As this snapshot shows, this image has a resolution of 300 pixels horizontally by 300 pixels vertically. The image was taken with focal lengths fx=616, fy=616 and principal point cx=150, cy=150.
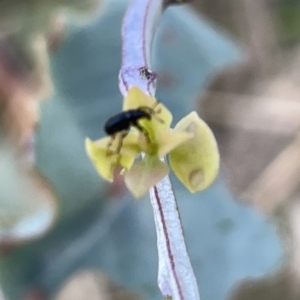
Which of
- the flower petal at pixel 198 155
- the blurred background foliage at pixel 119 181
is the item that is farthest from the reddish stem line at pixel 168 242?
the blurred background foliage at pixel 119 181

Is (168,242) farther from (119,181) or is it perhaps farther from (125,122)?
(119,181)

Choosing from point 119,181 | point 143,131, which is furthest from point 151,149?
point 119,181

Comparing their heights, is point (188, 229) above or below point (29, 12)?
below

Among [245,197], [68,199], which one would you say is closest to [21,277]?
[68,199]

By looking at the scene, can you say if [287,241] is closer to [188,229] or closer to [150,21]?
[188,229]

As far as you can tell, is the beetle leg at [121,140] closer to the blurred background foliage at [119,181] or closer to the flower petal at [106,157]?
the flower petal at [106,157]

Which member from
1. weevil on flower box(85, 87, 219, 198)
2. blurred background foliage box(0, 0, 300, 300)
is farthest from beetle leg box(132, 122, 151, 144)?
blurred background foliage box(0, 0, 300, 300)
